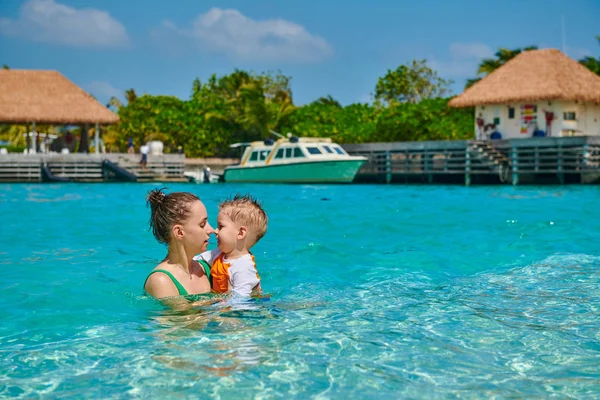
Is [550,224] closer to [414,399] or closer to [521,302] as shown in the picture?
[521,302]

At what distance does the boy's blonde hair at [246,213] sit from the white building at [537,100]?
95.6 ft

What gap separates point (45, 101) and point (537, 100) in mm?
23791

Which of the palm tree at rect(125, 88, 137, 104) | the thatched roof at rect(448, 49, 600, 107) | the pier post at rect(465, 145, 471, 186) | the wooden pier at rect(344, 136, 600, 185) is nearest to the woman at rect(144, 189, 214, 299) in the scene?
the wooden pier at rect(344, 136, 600, 185)

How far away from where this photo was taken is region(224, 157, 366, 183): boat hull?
26484mm

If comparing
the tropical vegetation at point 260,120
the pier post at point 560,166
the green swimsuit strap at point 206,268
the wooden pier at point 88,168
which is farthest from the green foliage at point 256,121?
the green swimsuit strap at point 206,268

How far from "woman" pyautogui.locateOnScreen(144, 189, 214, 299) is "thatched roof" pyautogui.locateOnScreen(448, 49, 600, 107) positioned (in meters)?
29.4

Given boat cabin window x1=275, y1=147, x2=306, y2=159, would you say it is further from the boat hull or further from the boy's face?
the boy's face

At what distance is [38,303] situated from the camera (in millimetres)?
5105

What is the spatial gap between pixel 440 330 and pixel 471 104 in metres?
30.1

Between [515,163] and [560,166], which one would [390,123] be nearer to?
[515,163]

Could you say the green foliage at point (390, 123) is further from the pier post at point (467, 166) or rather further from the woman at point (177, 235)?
the woman at point (177, 235)

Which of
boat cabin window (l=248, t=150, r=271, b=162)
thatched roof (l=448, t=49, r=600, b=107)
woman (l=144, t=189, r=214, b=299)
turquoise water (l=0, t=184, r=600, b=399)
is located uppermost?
thatched roof (l=448, t=49, r=600, b=107)

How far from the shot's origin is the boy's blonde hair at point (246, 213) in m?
4.00

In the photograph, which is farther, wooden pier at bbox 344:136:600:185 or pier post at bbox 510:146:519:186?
pier post at bbox 510:146:519:186
